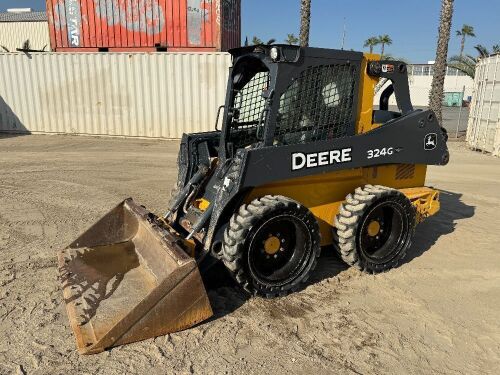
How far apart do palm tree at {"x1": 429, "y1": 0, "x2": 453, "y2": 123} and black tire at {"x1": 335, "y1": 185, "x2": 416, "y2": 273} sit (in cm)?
1159

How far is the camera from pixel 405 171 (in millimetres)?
4941

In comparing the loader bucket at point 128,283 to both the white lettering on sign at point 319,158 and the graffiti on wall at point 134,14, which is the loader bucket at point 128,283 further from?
the graffiti on wall at point 134,14

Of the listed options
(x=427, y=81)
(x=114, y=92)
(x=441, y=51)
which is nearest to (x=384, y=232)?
(x=114, y=92)

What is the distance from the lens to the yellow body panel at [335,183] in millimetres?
4109

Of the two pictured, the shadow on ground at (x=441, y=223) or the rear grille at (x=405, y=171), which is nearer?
the rear grille at (x=405, y=171)

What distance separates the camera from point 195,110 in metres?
13.1

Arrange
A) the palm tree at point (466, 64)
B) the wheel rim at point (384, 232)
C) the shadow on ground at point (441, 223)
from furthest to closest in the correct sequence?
1. the palm tree at point (466, 64)
2. the shadow on ground at point (441, 223)
3. the wheel rim at point (384, 232)

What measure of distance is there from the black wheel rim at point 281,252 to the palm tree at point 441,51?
1261cm

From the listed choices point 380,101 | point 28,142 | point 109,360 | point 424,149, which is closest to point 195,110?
point 28,142

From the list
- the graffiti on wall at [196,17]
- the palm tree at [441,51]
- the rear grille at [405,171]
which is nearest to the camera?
the rear grille at [405,171]

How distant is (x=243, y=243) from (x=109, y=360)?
134 centimetres

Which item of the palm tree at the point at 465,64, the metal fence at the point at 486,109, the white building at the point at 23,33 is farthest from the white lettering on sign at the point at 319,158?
the white building at the point at 23,33

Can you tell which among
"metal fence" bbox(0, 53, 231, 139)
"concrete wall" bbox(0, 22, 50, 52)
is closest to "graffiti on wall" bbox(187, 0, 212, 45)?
"metal fence" bbox(0, 53, 231, 139)

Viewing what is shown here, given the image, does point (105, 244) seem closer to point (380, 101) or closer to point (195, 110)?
point (380, 101)
